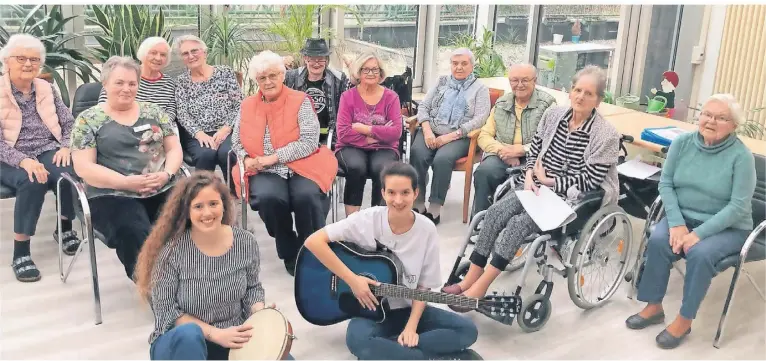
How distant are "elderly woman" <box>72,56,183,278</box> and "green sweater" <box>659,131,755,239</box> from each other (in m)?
2.29

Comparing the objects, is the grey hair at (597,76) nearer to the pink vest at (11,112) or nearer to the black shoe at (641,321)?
the black shoe at (641,321)

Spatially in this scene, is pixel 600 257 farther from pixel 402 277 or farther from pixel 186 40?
pixel 186 40

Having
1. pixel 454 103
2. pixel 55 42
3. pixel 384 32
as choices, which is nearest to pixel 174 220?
pixel 454 103

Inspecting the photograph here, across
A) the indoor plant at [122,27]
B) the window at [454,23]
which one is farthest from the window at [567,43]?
the indoor plant at [122,27]

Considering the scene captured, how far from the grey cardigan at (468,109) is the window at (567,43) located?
2.11 metres

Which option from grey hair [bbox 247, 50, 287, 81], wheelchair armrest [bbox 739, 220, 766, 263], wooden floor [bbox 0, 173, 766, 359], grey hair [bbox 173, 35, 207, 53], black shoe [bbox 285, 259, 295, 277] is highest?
grey hair [bbox 173, 35, 207, 53]

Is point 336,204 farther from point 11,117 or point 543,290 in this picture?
point 11,117

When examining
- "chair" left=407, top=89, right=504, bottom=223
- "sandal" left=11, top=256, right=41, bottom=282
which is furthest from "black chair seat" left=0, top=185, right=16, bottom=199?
"chair" left=407, top=89, right=504, bottom=223

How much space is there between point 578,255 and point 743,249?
66 centimetres

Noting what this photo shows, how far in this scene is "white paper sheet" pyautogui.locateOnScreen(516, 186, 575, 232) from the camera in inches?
125

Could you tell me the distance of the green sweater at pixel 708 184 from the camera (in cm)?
314

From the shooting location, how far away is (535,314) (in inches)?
125

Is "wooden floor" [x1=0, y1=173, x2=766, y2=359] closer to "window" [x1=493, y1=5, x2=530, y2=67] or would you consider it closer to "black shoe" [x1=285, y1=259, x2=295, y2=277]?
"black shoe" [x1=285, y1=259, x2=295, y2=277]

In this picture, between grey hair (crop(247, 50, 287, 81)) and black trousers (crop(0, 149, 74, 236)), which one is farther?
grey hair (crop(247, 50, 287, 81))
